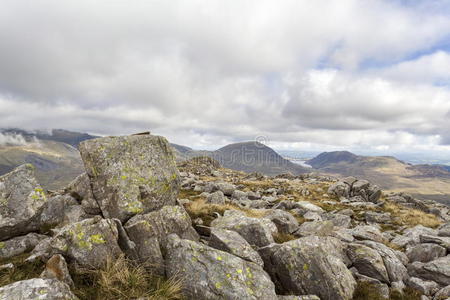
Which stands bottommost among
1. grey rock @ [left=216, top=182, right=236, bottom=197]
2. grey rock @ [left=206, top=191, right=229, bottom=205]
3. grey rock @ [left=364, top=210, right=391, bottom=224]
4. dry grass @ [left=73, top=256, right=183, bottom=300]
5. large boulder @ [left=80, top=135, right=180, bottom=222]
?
grey rock @ [left=364, top=210, right=391, bottom=224]

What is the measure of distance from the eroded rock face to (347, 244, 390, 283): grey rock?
1188 centimetres

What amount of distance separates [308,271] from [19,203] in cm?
1212

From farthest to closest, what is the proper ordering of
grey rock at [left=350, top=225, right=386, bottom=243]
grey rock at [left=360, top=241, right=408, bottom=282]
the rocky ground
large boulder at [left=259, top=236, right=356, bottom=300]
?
1. grey rock at [left=350, top=225, right=386, bottom=243]
2. grey rock at [left=360, top=241, right=408, bottom=282]
3. large boulder at [left=259, top=236, right=356, bottom=300]
4. the rocky ground

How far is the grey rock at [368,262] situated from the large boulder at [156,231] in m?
7.84

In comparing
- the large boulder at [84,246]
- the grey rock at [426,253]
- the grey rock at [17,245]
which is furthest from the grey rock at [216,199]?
the large boulder at [84,246]

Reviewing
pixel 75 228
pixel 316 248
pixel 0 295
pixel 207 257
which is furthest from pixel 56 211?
pixel 316 248

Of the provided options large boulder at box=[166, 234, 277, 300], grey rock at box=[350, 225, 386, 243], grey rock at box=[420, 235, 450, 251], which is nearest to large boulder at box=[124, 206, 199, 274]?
large boulder at box=[166, 234, 277, 300]

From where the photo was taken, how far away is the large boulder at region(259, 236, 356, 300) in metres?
9.67

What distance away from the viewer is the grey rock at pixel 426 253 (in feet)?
47.8

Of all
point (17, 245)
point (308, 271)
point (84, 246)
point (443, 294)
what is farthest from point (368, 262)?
point (17, 245)

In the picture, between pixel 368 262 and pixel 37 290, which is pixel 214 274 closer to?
pixel 37 290

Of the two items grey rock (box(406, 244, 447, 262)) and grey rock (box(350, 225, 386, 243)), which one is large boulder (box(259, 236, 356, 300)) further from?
grey rock (box(350, 225, 386, 243))

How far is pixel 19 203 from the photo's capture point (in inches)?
414

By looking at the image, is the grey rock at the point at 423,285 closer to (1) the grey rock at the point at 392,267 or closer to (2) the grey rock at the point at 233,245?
(1) the grey rock at the point at 392,267
